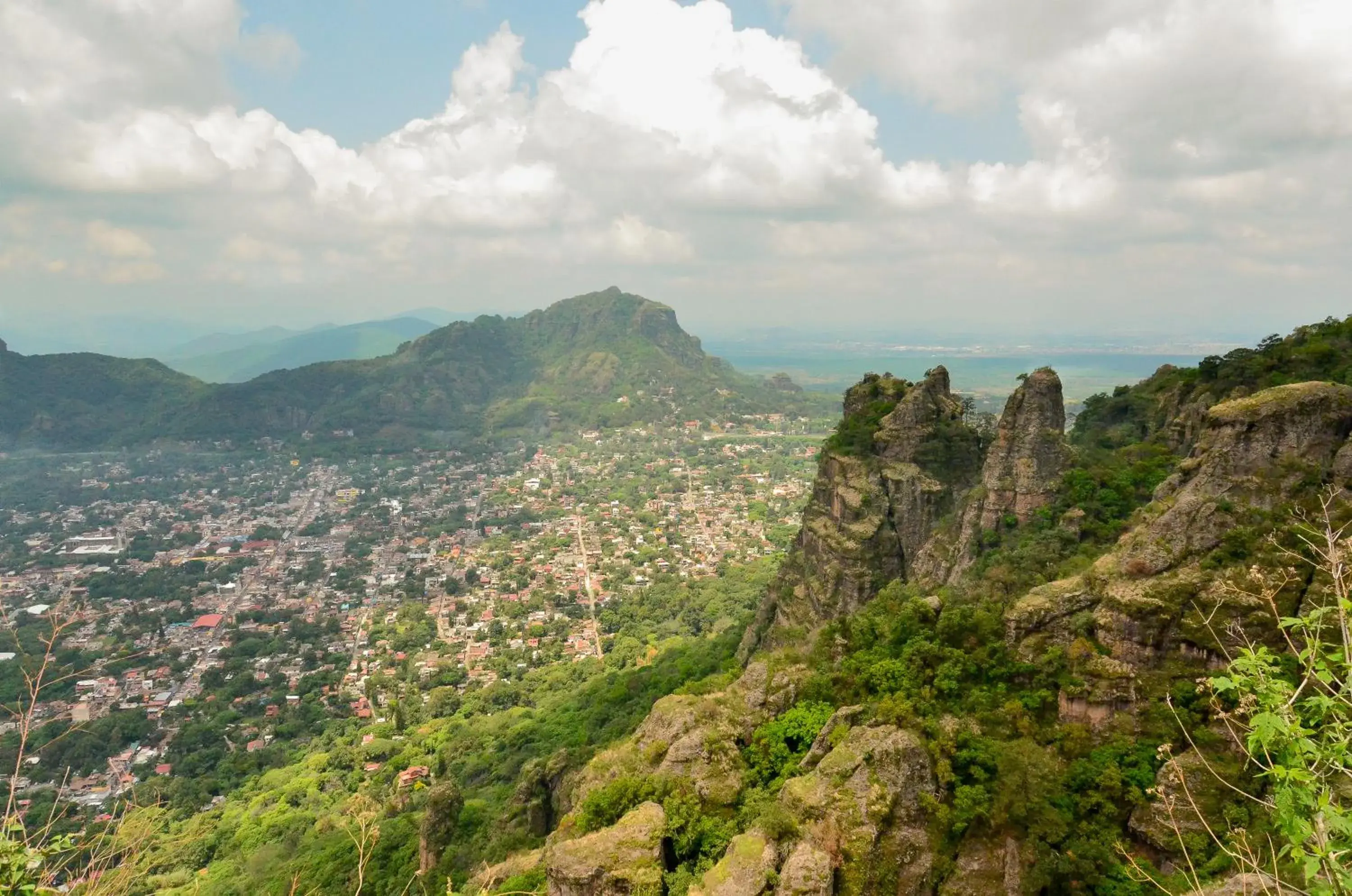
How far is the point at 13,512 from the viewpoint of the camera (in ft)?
323

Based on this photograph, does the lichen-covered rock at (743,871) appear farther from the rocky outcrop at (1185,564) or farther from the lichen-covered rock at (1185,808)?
the rocky outcrop at (1185,564)

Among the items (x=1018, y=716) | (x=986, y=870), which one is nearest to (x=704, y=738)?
(x=986, y=870)

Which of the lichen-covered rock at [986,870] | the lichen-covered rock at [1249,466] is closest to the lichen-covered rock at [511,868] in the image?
the lichen-covered rock at [986,870]

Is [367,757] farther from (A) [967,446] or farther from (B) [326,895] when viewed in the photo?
(A) [967,446]

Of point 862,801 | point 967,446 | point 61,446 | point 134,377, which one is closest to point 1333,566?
point 862,801

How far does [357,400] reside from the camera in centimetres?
16850

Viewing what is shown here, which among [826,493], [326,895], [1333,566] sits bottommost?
[326,895]

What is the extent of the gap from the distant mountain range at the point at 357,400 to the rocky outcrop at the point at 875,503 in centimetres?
13187

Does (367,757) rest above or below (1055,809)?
below

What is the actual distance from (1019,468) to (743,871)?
1955cm

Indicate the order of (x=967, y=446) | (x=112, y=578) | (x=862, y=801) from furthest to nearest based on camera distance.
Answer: (x=112, y=578)
(x=967, y=446)
(x=862, y=801)

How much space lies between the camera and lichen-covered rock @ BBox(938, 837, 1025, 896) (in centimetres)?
1256

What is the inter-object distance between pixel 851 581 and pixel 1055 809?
16.7 m

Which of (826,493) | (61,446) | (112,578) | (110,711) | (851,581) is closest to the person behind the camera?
(851,581)
